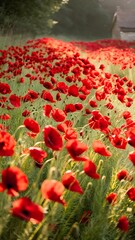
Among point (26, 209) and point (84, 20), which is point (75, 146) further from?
point (84, 20)

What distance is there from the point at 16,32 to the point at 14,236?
49.1 feet

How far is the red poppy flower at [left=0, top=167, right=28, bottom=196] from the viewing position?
45.8 inches

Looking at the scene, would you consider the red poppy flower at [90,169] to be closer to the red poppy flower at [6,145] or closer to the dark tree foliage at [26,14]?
the red poppy flower at [6,145]

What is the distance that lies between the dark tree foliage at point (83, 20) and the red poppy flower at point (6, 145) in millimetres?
32898

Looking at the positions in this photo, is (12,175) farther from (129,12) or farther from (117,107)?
(129,12)

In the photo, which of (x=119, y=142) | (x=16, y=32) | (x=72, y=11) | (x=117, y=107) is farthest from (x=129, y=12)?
(x=119, y=142)

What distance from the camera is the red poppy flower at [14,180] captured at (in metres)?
1.16

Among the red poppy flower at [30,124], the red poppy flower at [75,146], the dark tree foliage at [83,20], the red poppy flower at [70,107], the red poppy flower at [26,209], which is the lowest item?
the dark tree foliage at [83,20]

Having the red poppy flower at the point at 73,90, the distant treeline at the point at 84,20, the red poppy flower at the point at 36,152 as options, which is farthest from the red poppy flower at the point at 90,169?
the distant treeline at the point at 84,20

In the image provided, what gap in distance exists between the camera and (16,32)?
52.2 ft

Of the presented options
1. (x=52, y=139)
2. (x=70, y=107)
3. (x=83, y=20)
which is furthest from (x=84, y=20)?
(x=52, y=139)

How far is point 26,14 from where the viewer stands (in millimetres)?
14992

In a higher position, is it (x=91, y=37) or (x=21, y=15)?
(x=21, y=15)

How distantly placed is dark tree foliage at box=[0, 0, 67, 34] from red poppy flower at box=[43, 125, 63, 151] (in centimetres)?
1168
